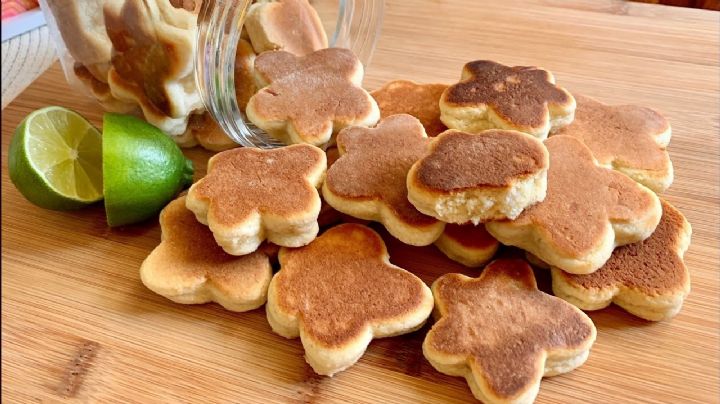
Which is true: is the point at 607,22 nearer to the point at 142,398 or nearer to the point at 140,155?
the point at 140,155

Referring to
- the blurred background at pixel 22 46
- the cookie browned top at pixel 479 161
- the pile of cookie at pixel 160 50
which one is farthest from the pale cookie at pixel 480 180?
the blurred background at pixel 22 46

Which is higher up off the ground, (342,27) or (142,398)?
(342,27)

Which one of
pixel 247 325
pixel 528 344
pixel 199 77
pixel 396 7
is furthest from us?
pixel 396 7

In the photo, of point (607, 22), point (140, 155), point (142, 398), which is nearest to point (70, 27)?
point (140, 155)

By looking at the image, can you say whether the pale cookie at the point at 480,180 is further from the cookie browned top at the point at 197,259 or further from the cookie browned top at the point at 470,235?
the cookie browned top at the point at 197,259

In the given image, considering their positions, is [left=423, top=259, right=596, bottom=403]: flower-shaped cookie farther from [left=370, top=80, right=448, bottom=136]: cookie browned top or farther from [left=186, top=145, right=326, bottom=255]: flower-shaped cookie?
[left=370, top=80, right=448, bottom=136]: cookie browned top

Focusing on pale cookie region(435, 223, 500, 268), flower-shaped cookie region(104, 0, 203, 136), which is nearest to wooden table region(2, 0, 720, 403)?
pale cookie region(435, 223, 500, 268)
